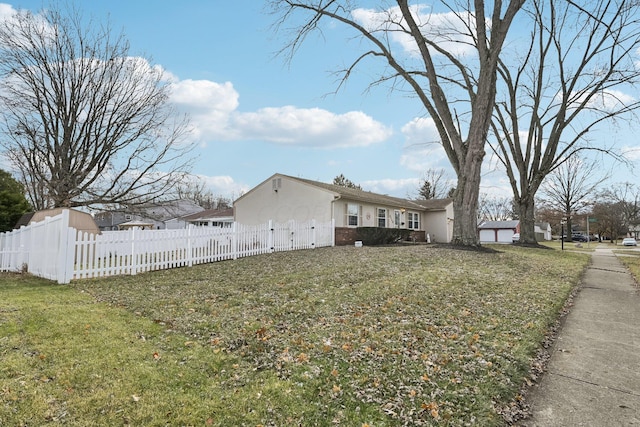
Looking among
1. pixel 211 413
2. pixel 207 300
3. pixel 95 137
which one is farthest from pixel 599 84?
pixel 95 137

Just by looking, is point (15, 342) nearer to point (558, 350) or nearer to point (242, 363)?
point (242, 363)

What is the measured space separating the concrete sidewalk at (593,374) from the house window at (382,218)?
1655cm

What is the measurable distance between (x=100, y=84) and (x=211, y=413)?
1785 centimetres

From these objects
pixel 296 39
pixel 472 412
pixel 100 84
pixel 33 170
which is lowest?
pixel 472 412

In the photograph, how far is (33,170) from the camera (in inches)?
691

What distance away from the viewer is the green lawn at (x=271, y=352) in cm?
270

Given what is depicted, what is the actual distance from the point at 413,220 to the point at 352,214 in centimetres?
840

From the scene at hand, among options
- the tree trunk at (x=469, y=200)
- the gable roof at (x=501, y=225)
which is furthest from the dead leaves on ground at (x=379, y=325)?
the gable roof at (x=501, y=225)

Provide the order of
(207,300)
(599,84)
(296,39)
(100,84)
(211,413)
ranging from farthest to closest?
(599,84) → (100,84) → (296,39) → (207,300) → (211,413)

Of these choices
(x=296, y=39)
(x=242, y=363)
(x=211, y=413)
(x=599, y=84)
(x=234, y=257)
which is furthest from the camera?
(x=599, y=84)

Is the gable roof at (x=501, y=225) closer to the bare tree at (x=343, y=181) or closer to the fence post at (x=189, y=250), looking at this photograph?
the bare tree at (x=343, y=181)

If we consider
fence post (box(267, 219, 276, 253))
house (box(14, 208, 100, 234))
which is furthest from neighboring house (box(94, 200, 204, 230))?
fence post (box(267, 219, 276, 253))

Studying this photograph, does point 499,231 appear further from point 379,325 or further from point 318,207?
point 379,325

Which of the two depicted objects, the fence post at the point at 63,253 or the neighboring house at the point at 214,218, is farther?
the neighboring house at the point at 214,218
